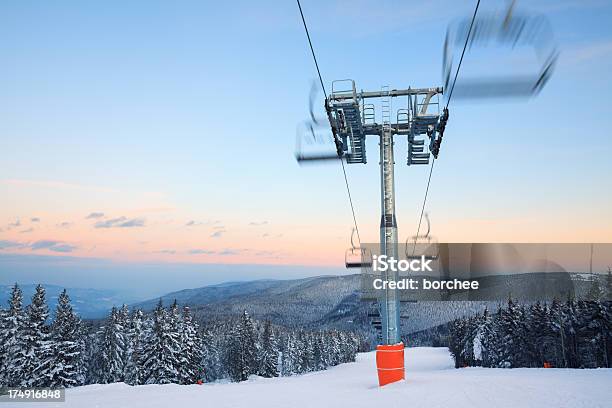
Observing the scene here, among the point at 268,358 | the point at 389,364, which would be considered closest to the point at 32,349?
the point at 389,364

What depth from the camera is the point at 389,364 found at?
19.4m

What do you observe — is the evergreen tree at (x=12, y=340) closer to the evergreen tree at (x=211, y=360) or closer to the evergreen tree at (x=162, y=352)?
the evergreen tree at (x=162, y=352)

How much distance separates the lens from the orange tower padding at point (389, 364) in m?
19.3

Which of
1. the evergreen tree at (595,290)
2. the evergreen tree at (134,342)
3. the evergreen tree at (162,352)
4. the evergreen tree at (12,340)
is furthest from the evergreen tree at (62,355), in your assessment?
the evergreen tree at (595,290)

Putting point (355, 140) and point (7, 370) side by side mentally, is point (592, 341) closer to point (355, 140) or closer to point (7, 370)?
point (355, 140)

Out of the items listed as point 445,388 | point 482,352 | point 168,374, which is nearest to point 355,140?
point 445,388

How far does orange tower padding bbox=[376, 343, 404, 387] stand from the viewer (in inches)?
758

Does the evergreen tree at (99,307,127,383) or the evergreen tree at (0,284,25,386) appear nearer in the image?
the evergreen tree at (0,284,25,386)

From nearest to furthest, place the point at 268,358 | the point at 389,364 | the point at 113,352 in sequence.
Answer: the point at 389,364, the point at 113,352, the point at 268,358

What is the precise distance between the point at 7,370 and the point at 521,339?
65.6 m

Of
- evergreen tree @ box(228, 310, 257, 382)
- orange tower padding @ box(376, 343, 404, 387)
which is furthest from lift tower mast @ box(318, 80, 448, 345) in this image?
evergreen tree @ box(228, 310, 257, 382)

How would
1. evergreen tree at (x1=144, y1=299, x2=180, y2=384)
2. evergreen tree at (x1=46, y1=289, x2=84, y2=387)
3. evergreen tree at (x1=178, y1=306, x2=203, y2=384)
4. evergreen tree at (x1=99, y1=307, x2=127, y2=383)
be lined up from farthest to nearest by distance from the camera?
1. evergreen tree at (x1=99, y1=307, x2=127, y2=383)
2. evergreen tree at (x1=178, y1=306, x2=203, y2=384)
3. evergreen tree at (x1=144, y1=299, x2=180, y2=384)
4. evergreen tree at (x1=46, y1=289, x2=84, y2=387)

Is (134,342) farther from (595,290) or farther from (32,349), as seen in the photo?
(595,290)

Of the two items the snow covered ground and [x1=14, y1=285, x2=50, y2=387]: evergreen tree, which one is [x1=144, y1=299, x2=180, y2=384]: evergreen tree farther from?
the snow covered ground
